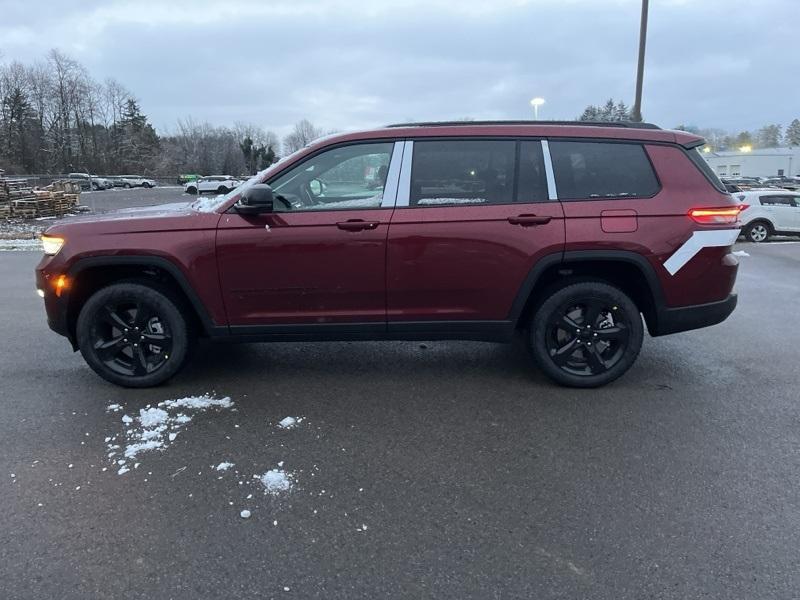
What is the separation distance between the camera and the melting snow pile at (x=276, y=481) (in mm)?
2986

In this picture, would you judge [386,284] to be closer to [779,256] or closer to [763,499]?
[763,499]

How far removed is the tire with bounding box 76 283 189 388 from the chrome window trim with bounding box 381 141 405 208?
1701mm

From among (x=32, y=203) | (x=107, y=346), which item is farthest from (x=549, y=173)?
(x=32, y=203)

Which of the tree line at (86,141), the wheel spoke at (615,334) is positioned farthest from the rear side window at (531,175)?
the tree line at (86,141)

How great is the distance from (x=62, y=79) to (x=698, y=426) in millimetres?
112236

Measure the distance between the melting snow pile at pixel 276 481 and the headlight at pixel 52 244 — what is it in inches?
92.9

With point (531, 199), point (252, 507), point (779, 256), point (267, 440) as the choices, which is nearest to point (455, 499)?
point (252, 507)

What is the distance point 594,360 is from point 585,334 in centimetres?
21

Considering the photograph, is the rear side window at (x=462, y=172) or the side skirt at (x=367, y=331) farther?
the side skirt at (x=367, y=331)

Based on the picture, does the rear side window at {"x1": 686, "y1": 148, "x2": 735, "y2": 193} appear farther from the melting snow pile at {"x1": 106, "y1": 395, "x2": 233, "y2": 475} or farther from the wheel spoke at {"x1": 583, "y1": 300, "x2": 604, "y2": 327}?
the melting snow pile at {"x1": 106, "y1": 395, "x2": 233, "y2": 475}

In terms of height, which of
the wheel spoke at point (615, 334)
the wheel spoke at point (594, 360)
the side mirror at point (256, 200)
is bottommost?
the wheel spoke at point (594, 360)

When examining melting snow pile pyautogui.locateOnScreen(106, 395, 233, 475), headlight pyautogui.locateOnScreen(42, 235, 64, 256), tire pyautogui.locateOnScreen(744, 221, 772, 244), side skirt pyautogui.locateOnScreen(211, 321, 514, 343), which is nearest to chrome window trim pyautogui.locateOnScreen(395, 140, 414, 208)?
side skirt pyautogui.locateOnScreen(211, 321, 514, 343)

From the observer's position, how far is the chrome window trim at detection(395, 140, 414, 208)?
407cm

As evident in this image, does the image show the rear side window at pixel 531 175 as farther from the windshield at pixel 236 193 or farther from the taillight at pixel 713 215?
the windshield at pixel 236 193
